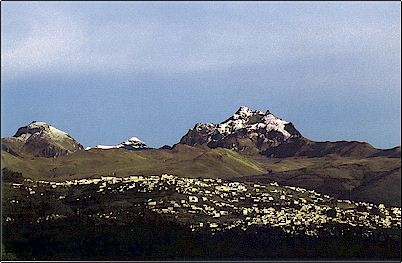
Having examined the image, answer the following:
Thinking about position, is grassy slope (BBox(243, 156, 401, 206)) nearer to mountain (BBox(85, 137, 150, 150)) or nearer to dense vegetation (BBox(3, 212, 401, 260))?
dense vegetation (BBox(3, 212, 401, 260))

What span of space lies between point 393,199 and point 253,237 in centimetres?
235

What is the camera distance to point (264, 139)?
545 inches

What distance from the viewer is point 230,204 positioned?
12930mm

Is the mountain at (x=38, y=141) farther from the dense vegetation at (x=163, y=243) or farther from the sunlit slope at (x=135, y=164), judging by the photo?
the dense vegetation at (x=163, y=243)

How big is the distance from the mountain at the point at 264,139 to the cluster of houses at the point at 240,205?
28.6 inches

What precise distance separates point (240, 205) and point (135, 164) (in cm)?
183

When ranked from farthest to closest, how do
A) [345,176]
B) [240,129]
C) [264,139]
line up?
[264,139]
[240,129]
[345,176]

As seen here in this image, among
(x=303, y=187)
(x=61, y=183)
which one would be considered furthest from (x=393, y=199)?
(x=61, y=183)

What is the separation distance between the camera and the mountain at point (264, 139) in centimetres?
1320

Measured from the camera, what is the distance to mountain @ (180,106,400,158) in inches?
520

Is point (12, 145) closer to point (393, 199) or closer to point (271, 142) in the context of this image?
point (271, 142)

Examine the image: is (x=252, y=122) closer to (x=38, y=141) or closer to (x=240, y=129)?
(x=240, y=129)

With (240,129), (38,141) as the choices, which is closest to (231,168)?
(240,129)

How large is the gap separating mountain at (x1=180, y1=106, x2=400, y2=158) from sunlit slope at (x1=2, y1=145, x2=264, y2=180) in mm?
239
